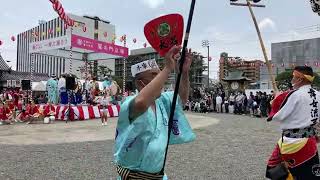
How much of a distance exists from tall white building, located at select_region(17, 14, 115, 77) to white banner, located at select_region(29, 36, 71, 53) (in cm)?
34

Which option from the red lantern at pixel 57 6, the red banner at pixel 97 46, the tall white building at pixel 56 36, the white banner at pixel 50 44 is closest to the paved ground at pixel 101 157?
the red lantern at pixel 57 6

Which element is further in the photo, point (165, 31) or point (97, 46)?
point (97, 46)

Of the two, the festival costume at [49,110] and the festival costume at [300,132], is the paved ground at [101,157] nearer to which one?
the festival costume at [300,132]

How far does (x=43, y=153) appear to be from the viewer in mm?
8938

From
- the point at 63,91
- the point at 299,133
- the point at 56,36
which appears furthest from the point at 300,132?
the point at 56,36

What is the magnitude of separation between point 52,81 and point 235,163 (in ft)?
46.6

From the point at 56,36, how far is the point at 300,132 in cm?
1866

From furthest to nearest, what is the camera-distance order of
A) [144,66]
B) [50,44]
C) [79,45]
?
1. [50,44]
2. [79,45]
3. [144,66]

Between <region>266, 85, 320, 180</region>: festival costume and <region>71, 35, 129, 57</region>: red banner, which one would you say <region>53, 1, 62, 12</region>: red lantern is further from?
<region>266, 85, 320, 180</region>: festival costume

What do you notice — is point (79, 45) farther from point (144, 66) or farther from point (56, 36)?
point (144, 66)

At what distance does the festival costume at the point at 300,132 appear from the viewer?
4430mm

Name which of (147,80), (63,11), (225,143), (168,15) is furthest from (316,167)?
(63,11)

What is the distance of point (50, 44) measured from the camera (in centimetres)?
2147

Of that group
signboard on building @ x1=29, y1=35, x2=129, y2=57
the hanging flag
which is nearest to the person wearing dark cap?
the hanging flag
